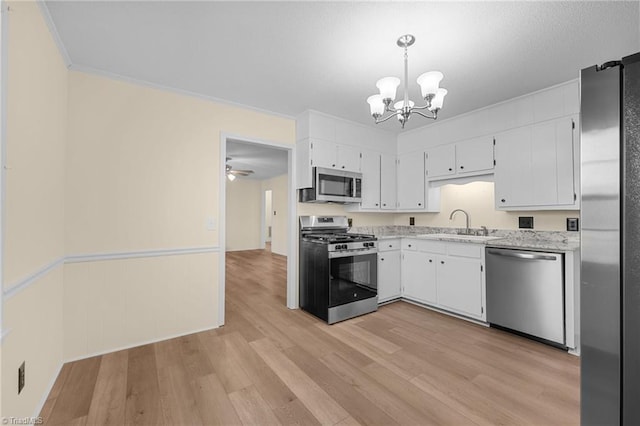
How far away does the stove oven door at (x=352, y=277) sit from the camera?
3.15 m

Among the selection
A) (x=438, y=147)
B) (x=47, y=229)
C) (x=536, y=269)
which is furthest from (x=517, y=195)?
(x=47, y=229)

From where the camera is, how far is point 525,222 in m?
3.22

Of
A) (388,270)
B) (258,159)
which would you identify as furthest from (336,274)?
(258,159)

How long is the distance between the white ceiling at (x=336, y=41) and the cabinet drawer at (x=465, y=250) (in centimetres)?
165

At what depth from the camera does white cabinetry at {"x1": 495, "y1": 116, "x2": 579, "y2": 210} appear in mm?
2734

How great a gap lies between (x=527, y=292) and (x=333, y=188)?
229cm

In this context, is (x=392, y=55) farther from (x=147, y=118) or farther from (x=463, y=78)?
(x=147, y=118)

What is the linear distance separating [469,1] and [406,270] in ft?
9.82

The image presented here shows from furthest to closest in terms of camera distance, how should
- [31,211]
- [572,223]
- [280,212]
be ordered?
1. [280,212]
2. [572,223]
3. [31,211]

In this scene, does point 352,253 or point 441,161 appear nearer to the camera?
point 352,253

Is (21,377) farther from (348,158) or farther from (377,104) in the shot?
(348,158)

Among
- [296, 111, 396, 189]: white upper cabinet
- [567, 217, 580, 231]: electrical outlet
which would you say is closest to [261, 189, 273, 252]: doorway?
[296, 111, 396, 189]: white upper cabinet

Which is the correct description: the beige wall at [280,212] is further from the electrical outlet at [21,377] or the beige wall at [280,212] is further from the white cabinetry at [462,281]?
the electrical outlet at [21,377]

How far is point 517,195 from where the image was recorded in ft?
10.1
